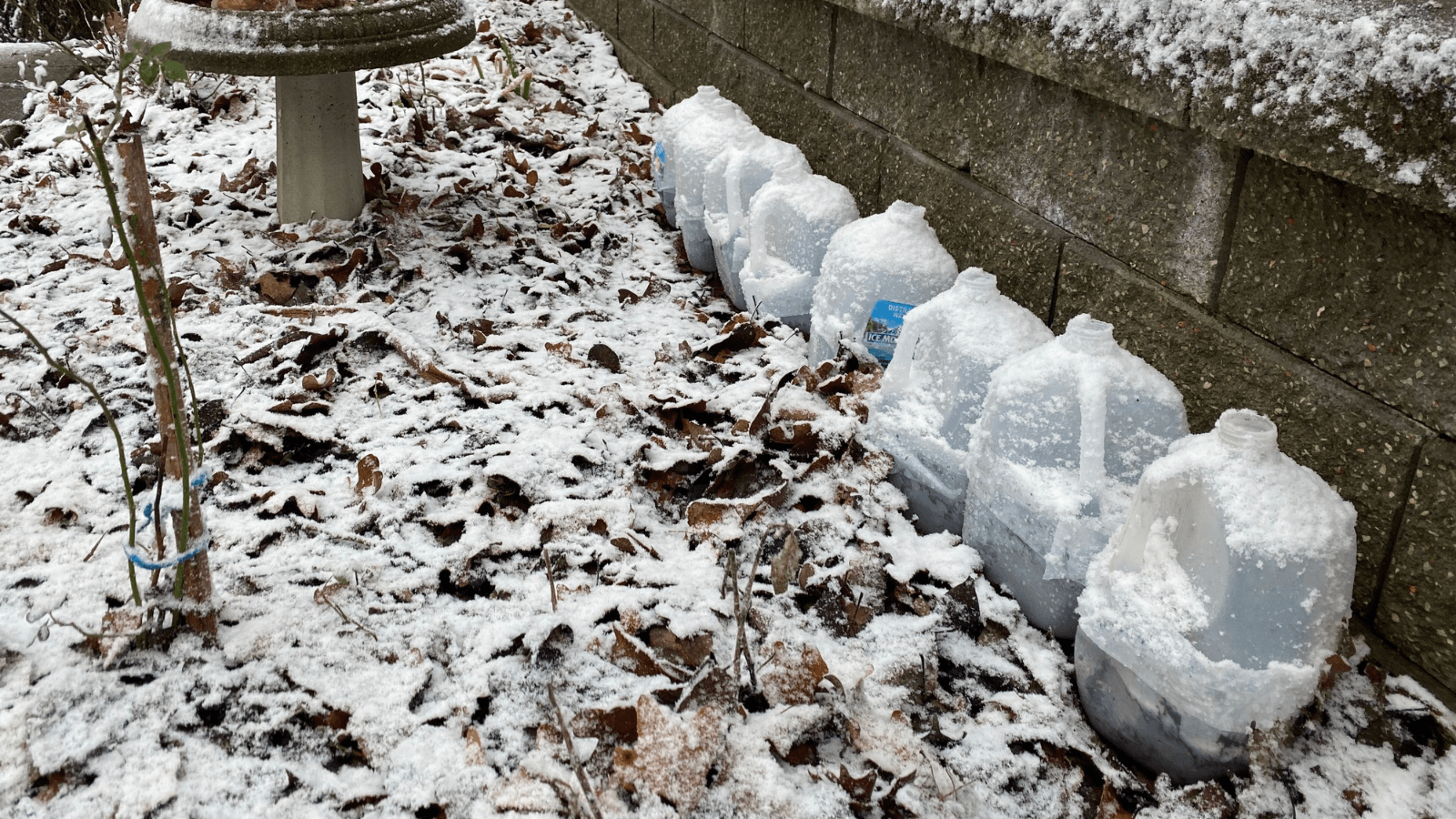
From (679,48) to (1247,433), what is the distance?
12.8 feet

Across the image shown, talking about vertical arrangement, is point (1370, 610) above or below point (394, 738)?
above

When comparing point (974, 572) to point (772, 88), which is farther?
point (772, 88)

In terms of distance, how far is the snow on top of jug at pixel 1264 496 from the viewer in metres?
1.45

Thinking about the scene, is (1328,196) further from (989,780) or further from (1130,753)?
(989,780)

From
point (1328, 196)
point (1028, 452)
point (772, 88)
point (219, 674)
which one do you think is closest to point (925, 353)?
point (1028, 452)

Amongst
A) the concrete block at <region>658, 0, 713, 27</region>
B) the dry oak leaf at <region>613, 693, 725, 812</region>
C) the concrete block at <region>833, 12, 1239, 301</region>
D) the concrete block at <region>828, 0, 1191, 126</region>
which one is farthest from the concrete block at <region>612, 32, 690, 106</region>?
the dry oak leaf at <region>613, 693, 725, 812</region>

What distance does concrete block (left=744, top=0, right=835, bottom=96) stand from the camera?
3.38 metres

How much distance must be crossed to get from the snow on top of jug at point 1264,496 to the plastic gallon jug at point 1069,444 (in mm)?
220

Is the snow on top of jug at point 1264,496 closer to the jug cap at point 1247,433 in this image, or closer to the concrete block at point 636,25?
the jug cap at point 1247,433

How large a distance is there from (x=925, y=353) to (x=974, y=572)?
0.46 metres

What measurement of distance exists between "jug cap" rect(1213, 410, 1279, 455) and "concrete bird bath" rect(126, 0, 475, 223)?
2.65 meters

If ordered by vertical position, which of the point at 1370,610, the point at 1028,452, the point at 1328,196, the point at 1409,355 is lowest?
the point at 1370,610

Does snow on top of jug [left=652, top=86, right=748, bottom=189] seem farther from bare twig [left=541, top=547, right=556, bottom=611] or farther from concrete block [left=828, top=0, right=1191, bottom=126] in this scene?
bare twig [left=541, top=547, right=556, bottom=611]

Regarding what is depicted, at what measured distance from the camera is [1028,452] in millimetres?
1865
